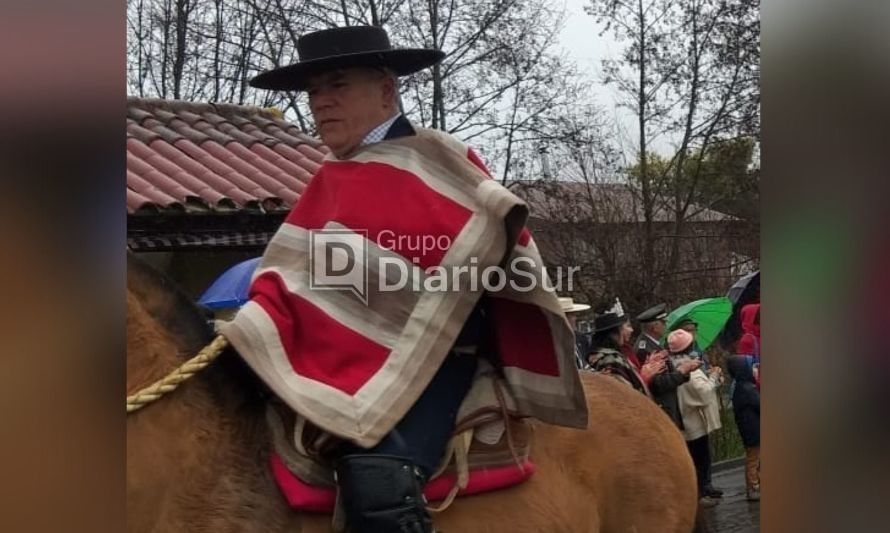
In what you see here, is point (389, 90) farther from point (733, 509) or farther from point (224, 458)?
point (733, 509)

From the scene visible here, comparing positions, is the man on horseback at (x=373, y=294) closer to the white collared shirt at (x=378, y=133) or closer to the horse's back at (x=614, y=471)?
the white collared shirt at (x=378, y=133)

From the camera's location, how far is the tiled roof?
5.17 feet

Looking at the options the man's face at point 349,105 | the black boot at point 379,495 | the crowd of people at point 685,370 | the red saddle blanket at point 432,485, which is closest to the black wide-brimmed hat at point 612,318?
the crowd of people at point 685,370

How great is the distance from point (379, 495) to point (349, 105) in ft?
2.56

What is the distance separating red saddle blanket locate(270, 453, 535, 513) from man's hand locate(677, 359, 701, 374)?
1.29ft

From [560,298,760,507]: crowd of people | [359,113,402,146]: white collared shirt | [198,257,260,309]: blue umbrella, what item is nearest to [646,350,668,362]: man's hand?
[560,298,760,507]: crowd of people

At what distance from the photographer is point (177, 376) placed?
1785 millimetres

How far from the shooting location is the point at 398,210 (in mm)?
1861

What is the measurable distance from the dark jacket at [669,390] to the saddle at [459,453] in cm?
32
